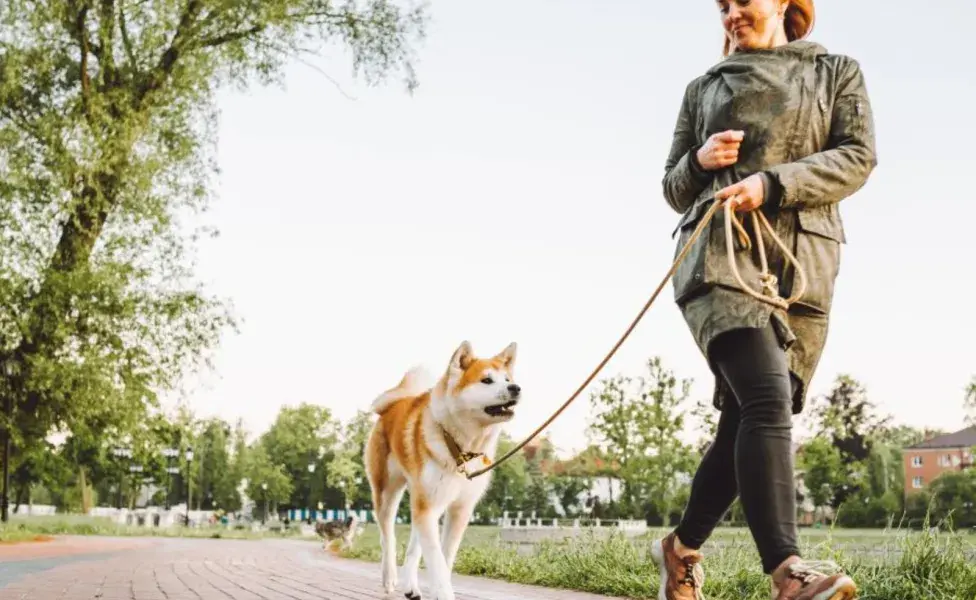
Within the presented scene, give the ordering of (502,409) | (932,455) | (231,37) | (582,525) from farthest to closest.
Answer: (932,455) < (231,37) < (582,525) < (502,409)

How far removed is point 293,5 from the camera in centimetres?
2108

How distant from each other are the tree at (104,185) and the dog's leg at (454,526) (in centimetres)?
1510

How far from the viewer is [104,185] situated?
1975cm

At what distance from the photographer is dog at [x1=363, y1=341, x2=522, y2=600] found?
529 cm

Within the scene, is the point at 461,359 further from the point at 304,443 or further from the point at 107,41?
the point at 304,443

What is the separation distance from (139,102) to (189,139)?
3.65 ft

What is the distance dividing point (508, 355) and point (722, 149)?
2362mm

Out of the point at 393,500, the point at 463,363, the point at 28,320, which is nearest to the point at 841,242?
the point at 463,363

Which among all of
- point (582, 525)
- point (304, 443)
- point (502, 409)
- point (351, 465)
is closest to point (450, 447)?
point (502, 409)

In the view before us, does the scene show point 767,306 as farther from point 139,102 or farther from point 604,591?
point 139,102

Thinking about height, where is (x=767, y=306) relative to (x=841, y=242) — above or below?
below

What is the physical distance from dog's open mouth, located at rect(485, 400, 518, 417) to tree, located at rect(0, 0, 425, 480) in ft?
50.4

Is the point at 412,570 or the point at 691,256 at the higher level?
the point at 691,256

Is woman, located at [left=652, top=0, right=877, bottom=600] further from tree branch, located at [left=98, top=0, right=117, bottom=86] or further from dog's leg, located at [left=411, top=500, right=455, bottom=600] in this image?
tree branch, located at [left=98, top=0, right=117, bottom=86]
